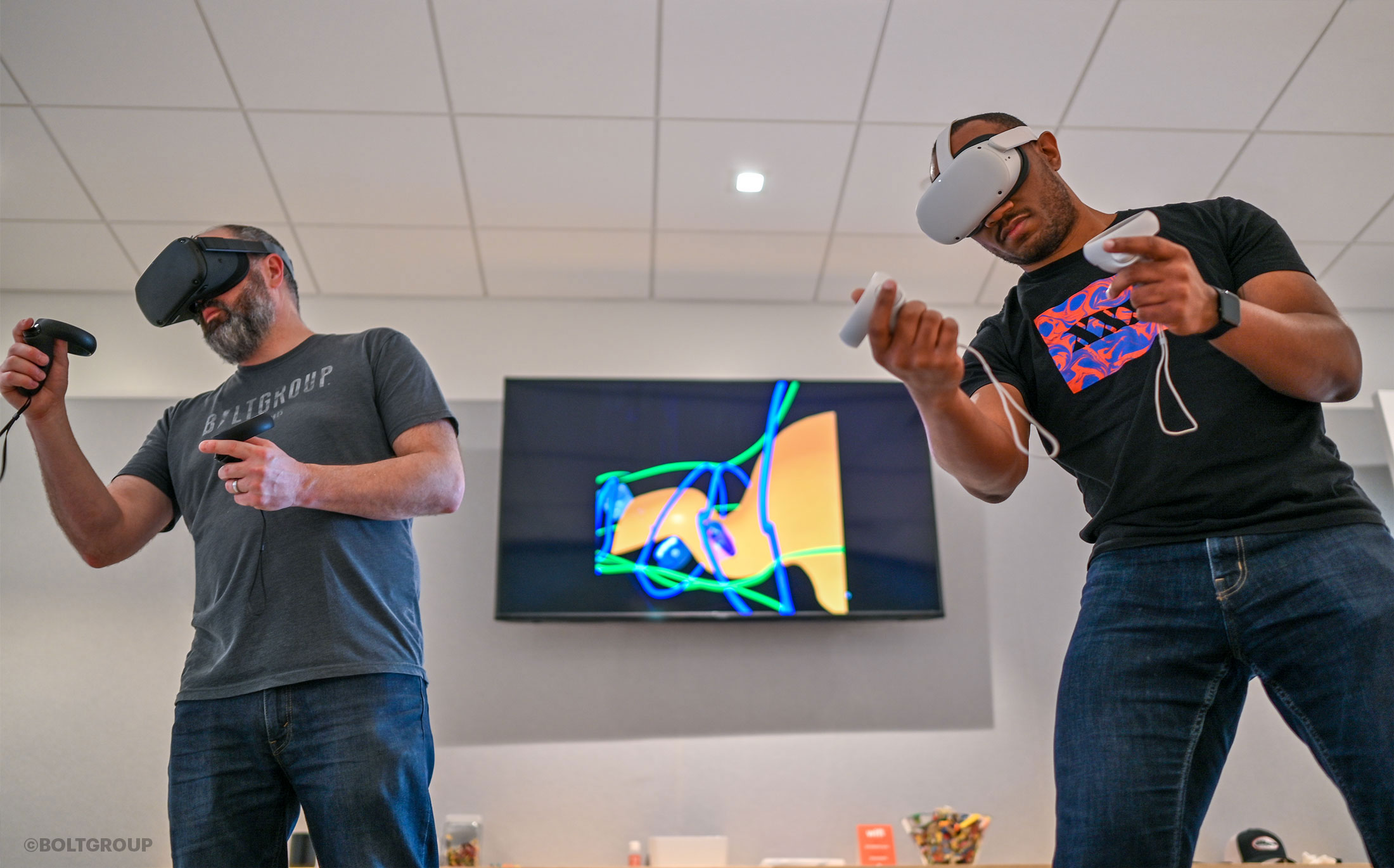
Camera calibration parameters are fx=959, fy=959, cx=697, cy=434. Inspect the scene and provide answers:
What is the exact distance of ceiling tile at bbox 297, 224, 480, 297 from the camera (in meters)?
3.12

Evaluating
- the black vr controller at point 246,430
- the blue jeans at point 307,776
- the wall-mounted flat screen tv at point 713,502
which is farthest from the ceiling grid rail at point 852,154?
the blue jeans at point 307,776

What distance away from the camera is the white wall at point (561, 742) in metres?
2.81

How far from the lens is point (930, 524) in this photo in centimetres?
309

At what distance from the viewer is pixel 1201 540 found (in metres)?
1.08

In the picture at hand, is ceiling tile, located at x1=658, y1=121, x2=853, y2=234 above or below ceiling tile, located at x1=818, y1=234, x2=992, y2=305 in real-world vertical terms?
above

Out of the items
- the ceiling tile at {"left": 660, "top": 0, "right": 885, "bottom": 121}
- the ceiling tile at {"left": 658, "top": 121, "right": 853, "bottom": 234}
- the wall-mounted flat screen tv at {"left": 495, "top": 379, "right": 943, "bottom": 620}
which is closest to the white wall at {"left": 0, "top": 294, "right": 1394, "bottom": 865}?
the wall-mounted flat screen tv at {"left": 495, "top": 379, "right": 943, "bottom": 620}

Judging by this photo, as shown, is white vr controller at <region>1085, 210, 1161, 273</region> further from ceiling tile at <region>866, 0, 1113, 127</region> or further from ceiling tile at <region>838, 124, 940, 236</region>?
ceiling tile at <region>838, 124, 940, 236</region>

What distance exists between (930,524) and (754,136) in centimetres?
133

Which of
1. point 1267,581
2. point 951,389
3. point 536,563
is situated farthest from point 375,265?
point 1267,581

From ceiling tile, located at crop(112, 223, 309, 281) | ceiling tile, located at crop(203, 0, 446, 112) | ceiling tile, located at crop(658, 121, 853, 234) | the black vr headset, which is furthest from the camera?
ceiling tile, located at crop(112, 223, 309, 281)

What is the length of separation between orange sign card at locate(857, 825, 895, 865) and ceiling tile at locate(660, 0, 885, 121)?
2.06 m

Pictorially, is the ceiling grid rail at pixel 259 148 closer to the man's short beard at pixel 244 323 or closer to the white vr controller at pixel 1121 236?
the man's short beard at pixel 244 323

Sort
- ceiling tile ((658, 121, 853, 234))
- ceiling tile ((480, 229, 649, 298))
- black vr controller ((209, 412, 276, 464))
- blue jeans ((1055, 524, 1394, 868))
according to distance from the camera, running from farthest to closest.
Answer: ceiling tile ((480, 229, 649, 298)), ceiling tile ((658, 121, 853, 234)), black vr controller ((209, 412, 276, 464)), blue jeans ((1055, 524, 1394, 868))

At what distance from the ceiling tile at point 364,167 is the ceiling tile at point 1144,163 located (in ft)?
5.95
